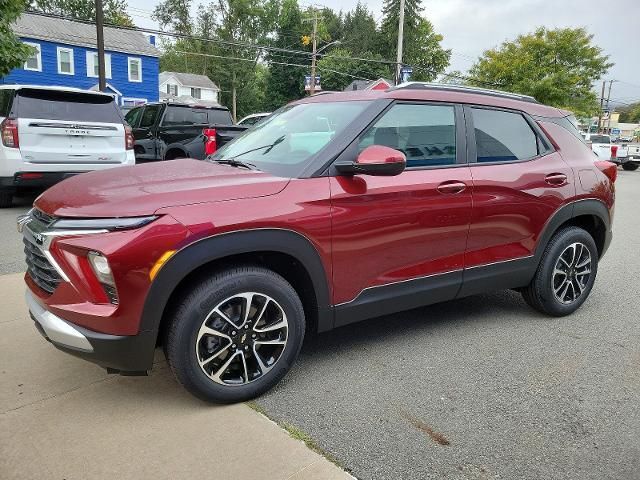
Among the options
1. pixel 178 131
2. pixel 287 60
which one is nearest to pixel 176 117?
pixel 178 131

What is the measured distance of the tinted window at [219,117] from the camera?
1138 centimetres

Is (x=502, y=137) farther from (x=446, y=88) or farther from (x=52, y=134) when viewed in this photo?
(x=52, y=134)

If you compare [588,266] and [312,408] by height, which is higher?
[588,266]

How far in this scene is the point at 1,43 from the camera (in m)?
9.59

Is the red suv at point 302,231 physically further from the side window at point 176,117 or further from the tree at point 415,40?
the tree at point 415,40

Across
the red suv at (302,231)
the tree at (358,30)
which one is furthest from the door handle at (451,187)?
the tree at (358,30)

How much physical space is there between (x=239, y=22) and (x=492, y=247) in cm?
5760

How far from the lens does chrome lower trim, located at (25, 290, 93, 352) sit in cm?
248

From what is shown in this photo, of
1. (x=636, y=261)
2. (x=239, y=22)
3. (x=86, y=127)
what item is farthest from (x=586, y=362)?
(x=239, y=22)

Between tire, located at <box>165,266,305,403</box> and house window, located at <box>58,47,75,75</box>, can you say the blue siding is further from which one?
tire, located at <box>165,266,305,403</box>

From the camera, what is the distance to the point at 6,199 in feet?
26.5

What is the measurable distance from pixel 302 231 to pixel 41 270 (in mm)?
1386

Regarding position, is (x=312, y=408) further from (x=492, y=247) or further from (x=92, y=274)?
(x=492, y=247)

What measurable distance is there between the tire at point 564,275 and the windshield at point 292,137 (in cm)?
200
